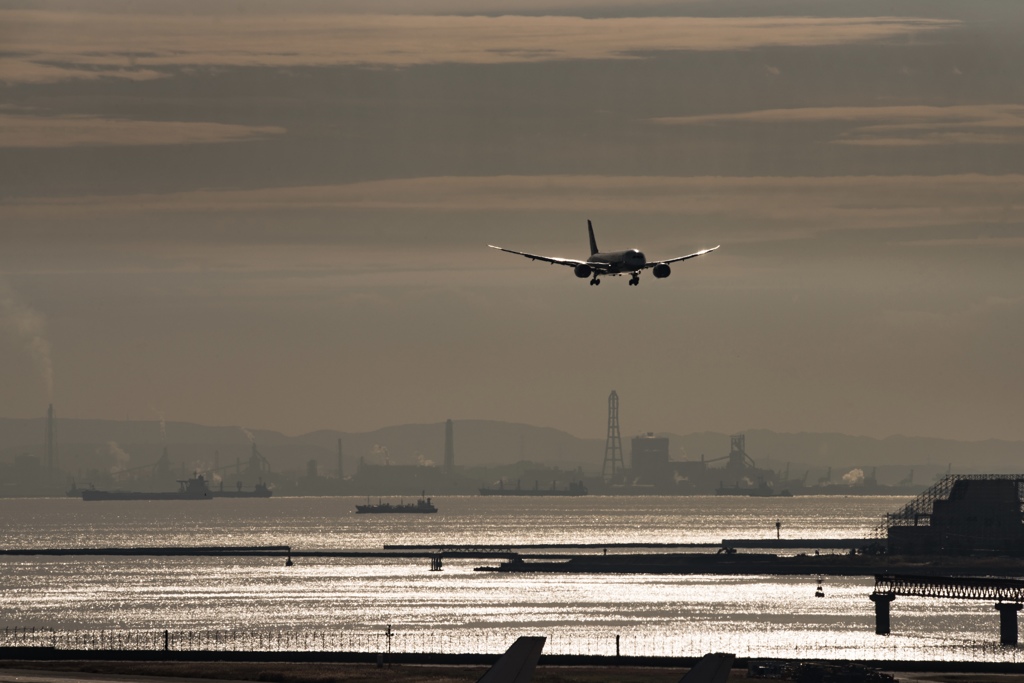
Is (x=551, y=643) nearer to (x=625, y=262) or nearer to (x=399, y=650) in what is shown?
(x=399, y=650)

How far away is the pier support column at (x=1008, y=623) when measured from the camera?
172 m

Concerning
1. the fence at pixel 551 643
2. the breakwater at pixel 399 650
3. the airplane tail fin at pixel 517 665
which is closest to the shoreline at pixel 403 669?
the breakwater at pixel 399 650

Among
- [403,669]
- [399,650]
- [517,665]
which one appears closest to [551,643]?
[399,650]

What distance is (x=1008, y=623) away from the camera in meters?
174

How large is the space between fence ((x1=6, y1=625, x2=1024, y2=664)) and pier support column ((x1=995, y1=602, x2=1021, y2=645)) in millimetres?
1180

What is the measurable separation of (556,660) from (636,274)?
3118cm

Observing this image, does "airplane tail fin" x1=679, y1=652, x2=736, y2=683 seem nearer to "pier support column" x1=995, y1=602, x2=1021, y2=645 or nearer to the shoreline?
the shoreline

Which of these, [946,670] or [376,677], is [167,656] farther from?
[946,670]

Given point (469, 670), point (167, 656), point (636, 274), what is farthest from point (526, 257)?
point (167, 656)

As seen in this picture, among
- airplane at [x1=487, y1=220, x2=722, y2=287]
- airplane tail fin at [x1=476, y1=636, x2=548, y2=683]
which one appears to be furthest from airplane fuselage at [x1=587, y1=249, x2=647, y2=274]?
airplane tail fin at [x1=476, y1=636, x2=548, y2=683]

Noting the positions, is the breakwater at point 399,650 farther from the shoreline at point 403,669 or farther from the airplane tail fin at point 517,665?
the airplane tail fin at point 517,665

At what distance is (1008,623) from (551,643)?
43.1 metres

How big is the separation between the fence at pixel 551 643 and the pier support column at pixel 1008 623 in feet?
3.87

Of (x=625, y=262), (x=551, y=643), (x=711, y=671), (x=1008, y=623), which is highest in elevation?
(x=625, y=262)
